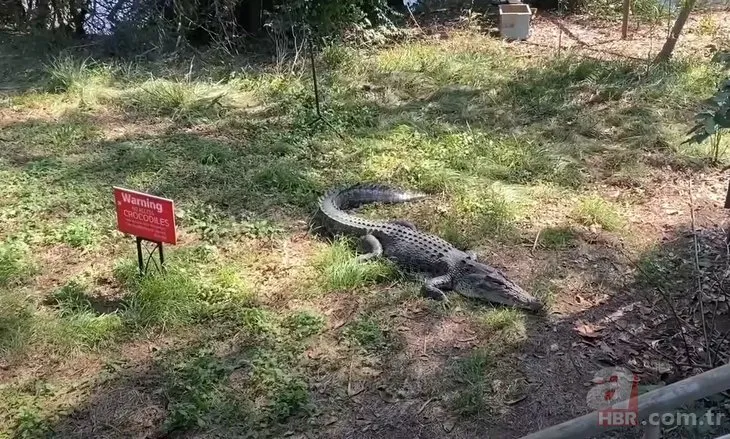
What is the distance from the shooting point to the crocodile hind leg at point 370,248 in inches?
171

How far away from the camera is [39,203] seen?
5.00 metres

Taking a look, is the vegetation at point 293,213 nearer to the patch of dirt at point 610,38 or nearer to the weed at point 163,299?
the weed at point 163,299

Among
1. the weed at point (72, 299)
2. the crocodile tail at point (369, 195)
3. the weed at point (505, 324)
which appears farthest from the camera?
the crocodile tail at point (369, 195)

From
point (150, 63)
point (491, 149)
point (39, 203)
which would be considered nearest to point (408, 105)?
point (491, 149)

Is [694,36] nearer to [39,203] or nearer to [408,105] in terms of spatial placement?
[408,105]

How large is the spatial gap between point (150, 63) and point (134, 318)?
4454mm

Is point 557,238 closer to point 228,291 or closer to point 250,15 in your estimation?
point 228,291

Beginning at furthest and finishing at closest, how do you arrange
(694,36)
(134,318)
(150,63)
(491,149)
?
(694,36)
(150,63)
(491,149)
(134,318)

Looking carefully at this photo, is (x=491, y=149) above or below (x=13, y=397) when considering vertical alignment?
above

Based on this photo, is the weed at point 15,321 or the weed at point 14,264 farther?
the weed at point 14,264

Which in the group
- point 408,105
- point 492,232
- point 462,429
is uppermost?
point 408,105

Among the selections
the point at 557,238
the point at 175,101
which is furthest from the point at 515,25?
the point at 557,238

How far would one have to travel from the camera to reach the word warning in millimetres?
3771

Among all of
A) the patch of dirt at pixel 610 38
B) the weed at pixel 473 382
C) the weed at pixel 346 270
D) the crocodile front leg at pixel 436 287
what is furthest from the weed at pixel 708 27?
the weed at pixel 473 382
